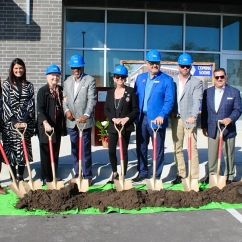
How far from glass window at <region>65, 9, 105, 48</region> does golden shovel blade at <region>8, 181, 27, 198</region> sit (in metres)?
7.03

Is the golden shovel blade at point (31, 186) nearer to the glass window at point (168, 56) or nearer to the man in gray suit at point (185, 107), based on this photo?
the man in gray suit at point (185, 107)

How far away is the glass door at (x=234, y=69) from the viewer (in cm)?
1216

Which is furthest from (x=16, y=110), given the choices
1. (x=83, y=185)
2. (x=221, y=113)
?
(x=221, y=113)

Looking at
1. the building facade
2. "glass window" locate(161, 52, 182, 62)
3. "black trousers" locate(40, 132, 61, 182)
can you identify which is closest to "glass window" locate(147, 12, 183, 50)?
the building facade

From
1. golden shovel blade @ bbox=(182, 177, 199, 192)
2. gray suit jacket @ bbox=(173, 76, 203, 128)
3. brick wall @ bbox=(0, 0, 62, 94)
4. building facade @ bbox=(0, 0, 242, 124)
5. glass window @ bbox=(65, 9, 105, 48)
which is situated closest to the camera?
golden shovel blade @ bbox=(182, 177, 199, 192)

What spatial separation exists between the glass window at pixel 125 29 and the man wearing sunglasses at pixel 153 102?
5925 millimetres

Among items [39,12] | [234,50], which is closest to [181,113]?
[39,12]

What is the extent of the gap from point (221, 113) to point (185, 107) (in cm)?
55

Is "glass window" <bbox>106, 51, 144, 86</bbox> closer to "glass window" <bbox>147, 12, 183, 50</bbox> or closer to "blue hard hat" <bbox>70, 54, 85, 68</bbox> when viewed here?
"glass window" <bbox>147, 12, 183, 50</bbox>

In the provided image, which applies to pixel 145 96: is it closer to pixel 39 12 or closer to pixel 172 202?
pixel 172 202

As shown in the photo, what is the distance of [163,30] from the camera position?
1177 centimetres

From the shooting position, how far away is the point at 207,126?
5.95m

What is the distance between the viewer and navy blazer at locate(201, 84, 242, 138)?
18.8 feet

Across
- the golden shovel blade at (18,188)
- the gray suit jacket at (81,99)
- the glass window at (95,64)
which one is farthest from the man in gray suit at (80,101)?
the glass window at (95,64)
